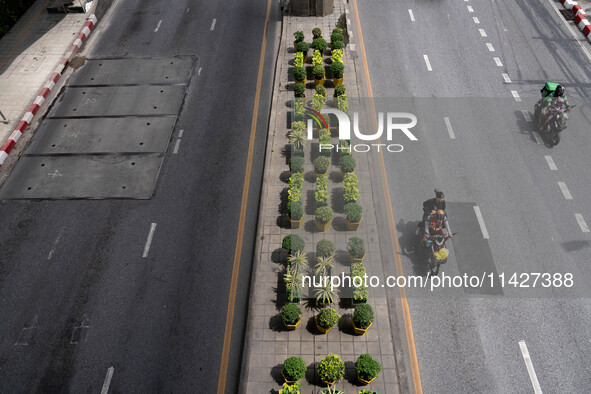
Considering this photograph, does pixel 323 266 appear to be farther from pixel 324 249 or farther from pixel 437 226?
pixel 437 226

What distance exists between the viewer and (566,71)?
66.4 feet

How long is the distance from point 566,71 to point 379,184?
503 inches

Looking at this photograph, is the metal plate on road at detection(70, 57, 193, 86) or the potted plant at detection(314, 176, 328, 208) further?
the metal plate on road at detection(70, 57, 193, 86)

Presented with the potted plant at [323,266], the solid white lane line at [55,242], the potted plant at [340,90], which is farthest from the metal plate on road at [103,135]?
the potted plant at [323,266]

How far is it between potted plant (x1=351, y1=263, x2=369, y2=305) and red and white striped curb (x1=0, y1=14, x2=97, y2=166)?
51.1 feet

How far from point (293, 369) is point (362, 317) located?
2348mm

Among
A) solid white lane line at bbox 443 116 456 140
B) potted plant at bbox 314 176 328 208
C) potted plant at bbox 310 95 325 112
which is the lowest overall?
potted plant at bbox 314 176 328 208

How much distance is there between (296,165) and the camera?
14945 mm

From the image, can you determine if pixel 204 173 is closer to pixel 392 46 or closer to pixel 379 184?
pixel 379 184

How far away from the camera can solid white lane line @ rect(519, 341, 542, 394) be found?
1091cm

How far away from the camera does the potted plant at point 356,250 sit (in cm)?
1271

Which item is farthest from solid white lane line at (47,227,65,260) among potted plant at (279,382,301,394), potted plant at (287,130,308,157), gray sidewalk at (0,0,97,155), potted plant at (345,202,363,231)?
potted plant at (345,202,363,231)

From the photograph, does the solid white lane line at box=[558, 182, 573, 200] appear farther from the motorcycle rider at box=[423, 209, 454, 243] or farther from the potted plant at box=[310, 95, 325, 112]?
the potted plant at box=[310, 95, 325, 112]

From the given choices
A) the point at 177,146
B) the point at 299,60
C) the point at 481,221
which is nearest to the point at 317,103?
the point at 299,60
